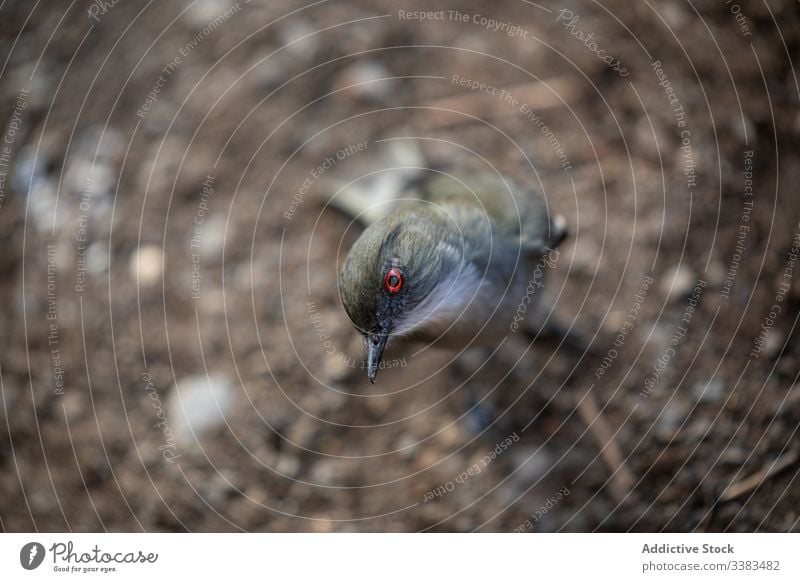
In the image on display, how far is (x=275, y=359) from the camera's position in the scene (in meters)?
1.86

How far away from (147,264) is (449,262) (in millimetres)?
927

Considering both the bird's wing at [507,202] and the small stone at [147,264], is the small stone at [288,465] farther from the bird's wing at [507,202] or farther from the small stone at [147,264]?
the bird's wing at [507,202]

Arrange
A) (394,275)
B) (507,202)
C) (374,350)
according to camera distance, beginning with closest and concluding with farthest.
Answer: (394,275) < (374,350) < (507,202)

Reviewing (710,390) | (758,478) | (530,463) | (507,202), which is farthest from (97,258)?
(758,478)

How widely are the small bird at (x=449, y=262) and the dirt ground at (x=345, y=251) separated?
0.12 metres

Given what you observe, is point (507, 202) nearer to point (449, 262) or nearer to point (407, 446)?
point (449, 262)

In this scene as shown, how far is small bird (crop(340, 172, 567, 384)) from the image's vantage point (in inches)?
51.9

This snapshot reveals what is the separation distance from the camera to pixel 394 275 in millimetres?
1308

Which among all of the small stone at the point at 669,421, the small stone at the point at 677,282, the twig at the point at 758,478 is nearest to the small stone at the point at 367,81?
the small stone at the point at 677,282

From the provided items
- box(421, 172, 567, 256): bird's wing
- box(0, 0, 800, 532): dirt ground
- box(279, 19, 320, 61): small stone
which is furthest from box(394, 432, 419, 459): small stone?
box(279, 19, 320, 61): small stone

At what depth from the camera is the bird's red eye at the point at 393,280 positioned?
1.30 m

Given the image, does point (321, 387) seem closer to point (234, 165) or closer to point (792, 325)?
point (234, 165)

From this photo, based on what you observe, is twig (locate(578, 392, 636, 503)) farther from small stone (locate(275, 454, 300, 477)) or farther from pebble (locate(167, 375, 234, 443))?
pebble (locate(167, 375, 234, 443))

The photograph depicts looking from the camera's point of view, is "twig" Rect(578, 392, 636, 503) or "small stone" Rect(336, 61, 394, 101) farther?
"small stone" Rect(336, 61, 394, 101)
